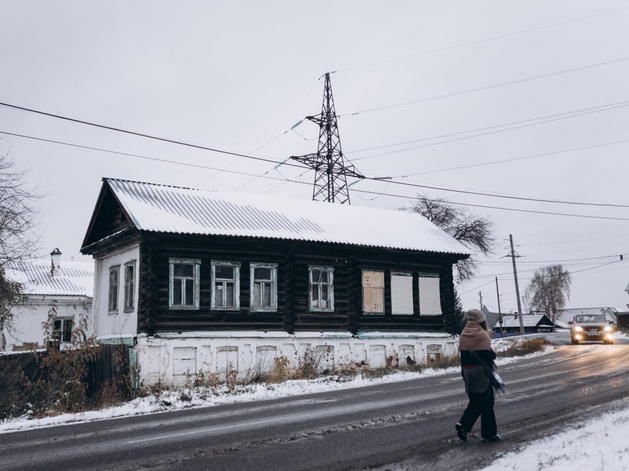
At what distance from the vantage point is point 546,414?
10188mm

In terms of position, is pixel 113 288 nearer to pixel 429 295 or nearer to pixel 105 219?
pixel 105 219

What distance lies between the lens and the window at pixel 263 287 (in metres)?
20.8

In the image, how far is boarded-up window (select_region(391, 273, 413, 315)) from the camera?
24.3 metres

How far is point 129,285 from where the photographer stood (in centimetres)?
2000

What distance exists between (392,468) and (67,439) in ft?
18.2

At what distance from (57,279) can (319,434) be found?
113ft

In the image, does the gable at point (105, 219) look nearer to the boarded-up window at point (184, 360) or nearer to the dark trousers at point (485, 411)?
the boarded-up window at point (184, 360)

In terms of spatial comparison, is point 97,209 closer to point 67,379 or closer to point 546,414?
point 67,379

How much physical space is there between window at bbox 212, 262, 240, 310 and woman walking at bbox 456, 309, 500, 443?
12.7 meters

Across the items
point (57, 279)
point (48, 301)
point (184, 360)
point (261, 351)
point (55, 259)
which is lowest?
point (184, 360)

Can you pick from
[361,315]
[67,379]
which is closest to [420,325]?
[361,315]

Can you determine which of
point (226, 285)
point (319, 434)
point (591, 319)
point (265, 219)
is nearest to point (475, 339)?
point (319, 434)

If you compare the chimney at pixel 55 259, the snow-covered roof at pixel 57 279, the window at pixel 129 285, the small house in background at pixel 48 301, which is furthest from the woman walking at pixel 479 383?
the chimney at pixel 55 259

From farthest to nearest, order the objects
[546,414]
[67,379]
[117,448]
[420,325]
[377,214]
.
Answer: [377,214] < [420,325] < [67,379] < [546,414] < [117,448]
